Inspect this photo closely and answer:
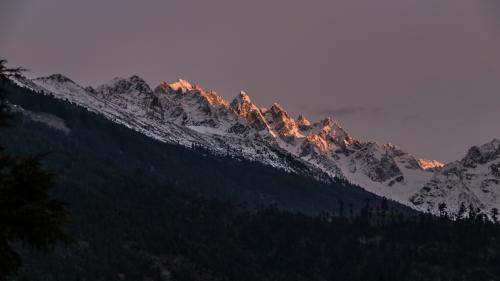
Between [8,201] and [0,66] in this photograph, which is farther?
[0,66]

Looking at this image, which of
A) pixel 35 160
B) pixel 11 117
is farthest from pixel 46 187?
pixel 11 117

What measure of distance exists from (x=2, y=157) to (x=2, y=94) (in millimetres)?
2260

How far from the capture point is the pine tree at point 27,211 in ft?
99.5

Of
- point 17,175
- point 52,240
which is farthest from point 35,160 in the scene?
point 52,240

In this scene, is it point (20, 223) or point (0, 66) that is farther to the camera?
point (0, 66)

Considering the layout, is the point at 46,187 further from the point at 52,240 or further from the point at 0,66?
the point at 0,66

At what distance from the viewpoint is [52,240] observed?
31.0 metres

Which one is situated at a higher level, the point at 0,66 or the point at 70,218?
the point at 0,66

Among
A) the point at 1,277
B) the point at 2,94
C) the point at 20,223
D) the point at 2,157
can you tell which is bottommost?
the point at 1,277

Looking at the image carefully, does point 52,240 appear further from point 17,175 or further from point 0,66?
point 0,66

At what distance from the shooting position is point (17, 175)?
30797 mm

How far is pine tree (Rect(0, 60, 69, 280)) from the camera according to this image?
30328 millimetres

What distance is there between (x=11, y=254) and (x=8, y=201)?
1.83m

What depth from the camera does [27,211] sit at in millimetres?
30141
